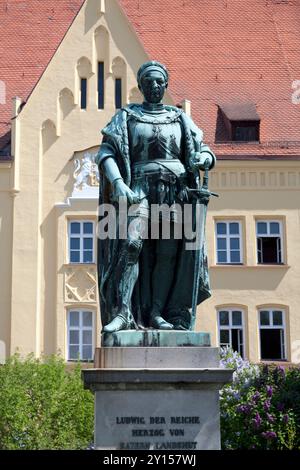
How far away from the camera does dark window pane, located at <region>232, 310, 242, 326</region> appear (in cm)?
2406

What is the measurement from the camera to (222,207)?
81.1ft

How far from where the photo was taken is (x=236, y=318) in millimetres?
24125

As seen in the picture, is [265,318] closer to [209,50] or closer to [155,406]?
[209,50]

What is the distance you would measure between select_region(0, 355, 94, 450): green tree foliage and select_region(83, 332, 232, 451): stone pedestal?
12042mm

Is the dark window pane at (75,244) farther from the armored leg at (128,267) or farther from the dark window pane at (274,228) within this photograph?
the armored leg at (128,267)

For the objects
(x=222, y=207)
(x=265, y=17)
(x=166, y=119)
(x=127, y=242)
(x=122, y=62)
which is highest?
(x=265, y=17)

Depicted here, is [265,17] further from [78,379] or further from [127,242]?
[127,242]

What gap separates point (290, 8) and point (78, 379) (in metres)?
16.8

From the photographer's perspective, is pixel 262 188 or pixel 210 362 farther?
pixel 262 188

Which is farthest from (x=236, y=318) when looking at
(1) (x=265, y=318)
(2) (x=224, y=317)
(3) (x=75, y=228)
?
(3) (x=75, y=228)

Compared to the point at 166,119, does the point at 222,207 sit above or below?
above

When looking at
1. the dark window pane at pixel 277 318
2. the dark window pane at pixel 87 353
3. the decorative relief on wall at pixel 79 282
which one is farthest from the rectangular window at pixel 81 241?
the dark window pane at pixel 277 318

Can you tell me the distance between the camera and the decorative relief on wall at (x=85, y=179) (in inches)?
960

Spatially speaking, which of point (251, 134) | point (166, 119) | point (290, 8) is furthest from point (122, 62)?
point (166, 119)
